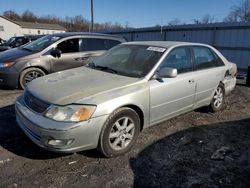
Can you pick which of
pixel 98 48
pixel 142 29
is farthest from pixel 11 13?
pixel 98 48

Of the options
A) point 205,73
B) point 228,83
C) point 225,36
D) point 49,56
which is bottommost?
point 228,83

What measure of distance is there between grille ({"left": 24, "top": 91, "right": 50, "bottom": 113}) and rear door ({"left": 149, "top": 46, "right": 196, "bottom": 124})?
157 centimetres

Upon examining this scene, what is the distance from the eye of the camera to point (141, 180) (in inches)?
118

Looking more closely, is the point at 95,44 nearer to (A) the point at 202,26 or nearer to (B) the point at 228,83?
(B) the point at 228,83

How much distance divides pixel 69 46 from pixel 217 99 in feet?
14.5

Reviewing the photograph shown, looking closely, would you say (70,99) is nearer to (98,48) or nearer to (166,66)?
(166,66)

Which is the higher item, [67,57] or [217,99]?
[67,57]

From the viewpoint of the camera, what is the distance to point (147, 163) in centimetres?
338

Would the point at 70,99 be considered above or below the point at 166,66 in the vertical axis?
below

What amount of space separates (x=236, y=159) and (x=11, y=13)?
107 meters

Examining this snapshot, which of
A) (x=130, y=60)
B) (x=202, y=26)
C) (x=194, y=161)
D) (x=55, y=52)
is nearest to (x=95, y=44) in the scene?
(x=55, y=52)

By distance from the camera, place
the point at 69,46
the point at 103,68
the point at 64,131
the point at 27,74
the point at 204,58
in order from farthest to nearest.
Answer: the point at 69,46 < the point at 27,74 < the point at 204,58 < the point at 103,68 < the point at 64,131

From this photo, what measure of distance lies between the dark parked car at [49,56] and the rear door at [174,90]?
3.81 metres

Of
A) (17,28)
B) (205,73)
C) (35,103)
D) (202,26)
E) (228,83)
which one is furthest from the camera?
(17,28)
